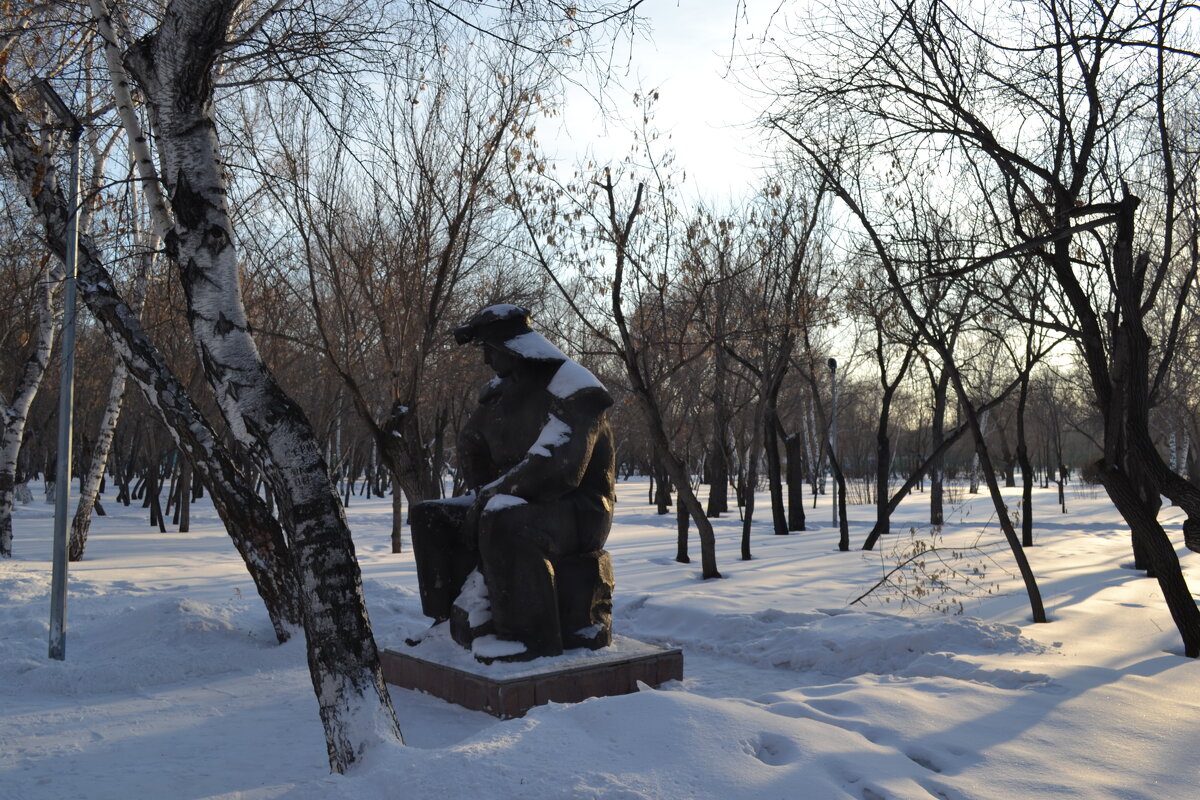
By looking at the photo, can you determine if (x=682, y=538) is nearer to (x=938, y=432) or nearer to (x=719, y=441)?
(x=719, y=441)

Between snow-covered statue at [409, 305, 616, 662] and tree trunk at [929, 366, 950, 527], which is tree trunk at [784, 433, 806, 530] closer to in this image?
tree trunk at [929, 366, 950, 527]

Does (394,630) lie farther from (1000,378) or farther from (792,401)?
(792,401)

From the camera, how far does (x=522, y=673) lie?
5.25 metres

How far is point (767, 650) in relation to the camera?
691cm

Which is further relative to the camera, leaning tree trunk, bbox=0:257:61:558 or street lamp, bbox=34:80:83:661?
leaning tree trunk, bbox=0:257:61:558

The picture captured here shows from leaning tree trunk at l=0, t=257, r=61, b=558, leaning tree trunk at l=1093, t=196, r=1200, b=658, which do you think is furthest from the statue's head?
leaning tree trunk at l=0, t=257, r=61, b=558

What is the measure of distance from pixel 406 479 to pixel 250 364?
631cm

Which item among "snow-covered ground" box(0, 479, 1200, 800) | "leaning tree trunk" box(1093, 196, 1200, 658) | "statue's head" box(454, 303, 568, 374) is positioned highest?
"statue's head" box(454, 303, 568, 374)

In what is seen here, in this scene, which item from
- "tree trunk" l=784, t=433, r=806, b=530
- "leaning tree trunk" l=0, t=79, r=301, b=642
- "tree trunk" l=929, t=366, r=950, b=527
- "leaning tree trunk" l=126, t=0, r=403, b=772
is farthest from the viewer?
"tree trunk" l=784, t=433, r=806, b=530

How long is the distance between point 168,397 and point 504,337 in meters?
2.53

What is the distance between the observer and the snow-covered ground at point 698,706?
337 cm

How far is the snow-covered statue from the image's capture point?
5.48 meters

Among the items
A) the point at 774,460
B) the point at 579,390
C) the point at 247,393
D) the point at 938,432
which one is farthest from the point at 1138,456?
the point at 938,432

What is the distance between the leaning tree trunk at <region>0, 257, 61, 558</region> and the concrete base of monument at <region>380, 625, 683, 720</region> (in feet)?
26.8
